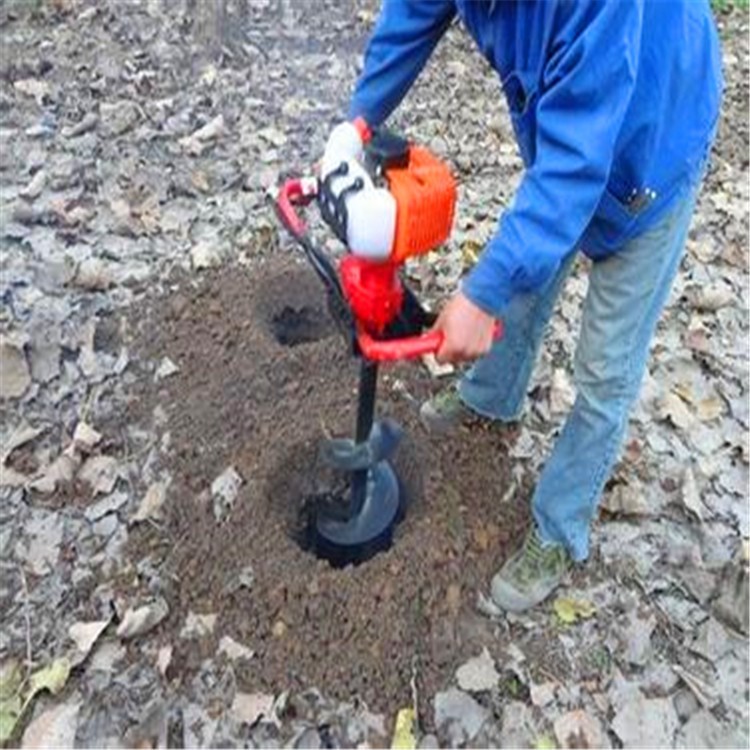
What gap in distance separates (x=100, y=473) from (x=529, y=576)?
1.17 metres

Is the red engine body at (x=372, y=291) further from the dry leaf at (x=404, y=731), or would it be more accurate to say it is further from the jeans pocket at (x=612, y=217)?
the dry leaf at (x=404, y=731)

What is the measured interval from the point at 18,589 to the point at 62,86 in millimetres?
Result: 2621

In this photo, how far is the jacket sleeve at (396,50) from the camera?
1956 millimetres

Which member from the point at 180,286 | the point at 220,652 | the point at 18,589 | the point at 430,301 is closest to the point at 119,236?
the point at 180,286

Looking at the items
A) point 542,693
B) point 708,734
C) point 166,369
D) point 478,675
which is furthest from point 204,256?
point 708,734

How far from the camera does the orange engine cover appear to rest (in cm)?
166

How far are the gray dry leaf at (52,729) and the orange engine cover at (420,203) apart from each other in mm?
1253

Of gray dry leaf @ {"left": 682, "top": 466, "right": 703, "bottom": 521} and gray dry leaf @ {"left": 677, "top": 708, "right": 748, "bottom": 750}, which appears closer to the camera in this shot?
gray dry leaf @ {"left": 677, "top": 708, "right": 748, "bottom": 750}

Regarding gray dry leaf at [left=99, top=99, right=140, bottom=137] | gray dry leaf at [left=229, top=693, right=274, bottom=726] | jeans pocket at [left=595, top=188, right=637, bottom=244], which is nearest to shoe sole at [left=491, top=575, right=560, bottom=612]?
gray dry leaf at [left=229, top=693, right=274, bottom=726]

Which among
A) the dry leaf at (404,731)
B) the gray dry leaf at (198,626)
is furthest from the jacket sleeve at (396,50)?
the dry leaf at (404,731)

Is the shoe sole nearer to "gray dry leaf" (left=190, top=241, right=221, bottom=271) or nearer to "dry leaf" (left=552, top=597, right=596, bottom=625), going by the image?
"dry leaf" (left=552, top=597, right=596, bottom=625)

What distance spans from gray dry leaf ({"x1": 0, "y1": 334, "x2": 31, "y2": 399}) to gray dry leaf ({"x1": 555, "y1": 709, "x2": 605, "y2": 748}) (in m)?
1.75

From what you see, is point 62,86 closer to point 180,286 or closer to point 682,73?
point 180,286

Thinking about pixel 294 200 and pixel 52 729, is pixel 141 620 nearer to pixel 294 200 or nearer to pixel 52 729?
pixel 52 729
